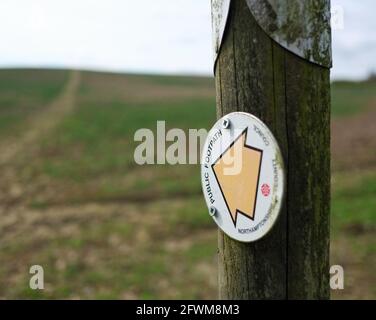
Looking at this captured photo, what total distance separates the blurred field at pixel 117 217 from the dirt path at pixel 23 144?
46 mm

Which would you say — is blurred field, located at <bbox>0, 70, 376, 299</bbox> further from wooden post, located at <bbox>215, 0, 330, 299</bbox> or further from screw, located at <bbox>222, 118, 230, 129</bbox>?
screw, located at <bbox>222, 118, 230, 129</bbox>

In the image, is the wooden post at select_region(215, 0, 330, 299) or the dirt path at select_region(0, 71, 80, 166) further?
the dirt path at select_region(0, 71, 80, 166)

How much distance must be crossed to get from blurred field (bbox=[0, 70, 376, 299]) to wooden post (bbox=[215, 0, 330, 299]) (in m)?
3.87

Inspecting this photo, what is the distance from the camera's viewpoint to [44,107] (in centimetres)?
2647

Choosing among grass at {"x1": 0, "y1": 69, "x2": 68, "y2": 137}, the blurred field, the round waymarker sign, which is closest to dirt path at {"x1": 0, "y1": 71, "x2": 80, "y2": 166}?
the blurred field

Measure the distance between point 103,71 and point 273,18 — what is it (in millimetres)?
51768

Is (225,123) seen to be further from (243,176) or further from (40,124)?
(40,124)

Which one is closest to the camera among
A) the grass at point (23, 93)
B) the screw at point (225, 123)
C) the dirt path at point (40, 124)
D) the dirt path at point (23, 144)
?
the screw at point (225, 123)

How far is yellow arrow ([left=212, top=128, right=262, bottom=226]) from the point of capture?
4.60ft

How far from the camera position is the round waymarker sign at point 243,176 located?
1.37 meters

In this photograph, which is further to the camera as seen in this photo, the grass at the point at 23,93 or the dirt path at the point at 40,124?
the grass at the point at 23,93

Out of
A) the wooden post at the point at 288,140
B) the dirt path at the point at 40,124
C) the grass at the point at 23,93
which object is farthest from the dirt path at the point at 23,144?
the wooden post at the point at 288,140

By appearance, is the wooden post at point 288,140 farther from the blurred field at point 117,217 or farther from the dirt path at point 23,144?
the dirt path at point 23,144
